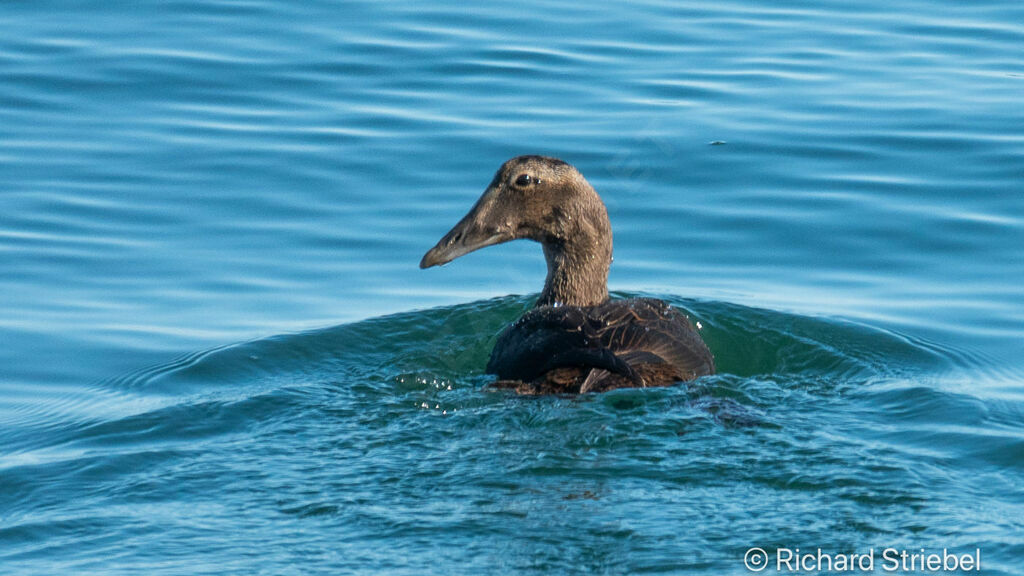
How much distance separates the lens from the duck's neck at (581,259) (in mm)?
9195

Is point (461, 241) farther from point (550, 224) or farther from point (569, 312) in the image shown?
point (569, 312)

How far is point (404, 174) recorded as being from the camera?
41.3 feet

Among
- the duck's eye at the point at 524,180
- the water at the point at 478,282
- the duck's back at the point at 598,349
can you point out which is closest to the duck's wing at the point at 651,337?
the duck's back at the point at 598,349

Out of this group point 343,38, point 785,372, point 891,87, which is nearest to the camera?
point 785,372

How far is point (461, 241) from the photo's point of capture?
356 inches

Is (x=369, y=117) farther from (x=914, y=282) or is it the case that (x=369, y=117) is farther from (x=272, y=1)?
(x=914, y=282)

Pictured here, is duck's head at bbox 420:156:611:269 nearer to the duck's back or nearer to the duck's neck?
the duck's neck

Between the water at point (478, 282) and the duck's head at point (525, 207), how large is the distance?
82 cm

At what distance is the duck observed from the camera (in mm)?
7816

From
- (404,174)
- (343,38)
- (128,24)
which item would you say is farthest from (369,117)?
(128,24)

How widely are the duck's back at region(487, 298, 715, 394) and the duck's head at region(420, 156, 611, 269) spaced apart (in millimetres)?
638

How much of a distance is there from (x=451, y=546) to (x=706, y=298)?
177 inches

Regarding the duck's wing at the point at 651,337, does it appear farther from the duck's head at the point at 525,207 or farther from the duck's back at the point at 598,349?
the duck's head at the point at 525,207

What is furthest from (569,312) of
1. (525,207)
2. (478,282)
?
(478,282)
